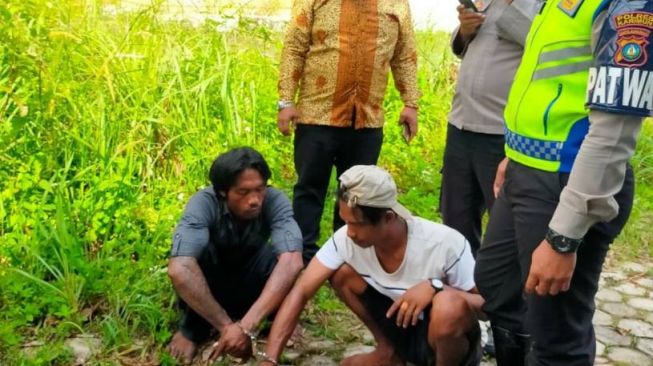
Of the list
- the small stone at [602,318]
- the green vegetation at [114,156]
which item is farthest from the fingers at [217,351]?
the small stone at [602,318]

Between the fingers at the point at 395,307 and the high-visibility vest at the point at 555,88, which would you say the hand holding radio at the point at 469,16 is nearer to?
the high-visibility vest at the point at 555,88

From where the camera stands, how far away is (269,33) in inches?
218

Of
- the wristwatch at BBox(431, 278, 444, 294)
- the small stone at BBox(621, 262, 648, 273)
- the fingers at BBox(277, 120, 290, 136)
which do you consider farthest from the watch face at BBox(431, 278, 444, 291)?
the small stone at BBox(621, 262, 648, 273)

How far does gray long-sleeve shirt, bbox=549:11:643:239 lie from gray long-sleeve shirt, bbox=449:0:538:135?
1200 millimetres

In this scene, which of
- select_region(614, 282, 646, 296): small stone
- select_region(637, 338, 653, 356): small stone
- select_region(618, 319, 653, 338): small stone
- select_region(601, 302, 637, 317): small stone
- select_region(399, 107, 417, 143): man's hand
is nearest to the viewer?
select_region(637, 338, 653, 356): small stone

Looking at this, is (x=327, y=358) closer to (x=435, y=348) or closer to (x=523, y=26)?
(x=435, y=348)

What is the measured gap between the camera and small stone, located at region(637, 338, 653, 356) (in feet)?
11.3

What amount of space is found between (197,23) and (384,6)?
230 cm

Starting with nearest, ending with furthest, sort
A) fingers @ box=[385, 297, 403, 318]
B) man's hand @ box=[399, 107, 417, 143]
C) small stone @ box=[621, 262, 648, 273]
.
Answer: fingers @ box=[385, 297, 403, 318] → man's hand @ box=[399, 107, 417, 143] → small stone @ box=[621, 262, 648, 273]

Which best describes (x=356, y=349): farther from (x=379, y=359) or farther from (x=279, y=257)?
(x=279, y=257)

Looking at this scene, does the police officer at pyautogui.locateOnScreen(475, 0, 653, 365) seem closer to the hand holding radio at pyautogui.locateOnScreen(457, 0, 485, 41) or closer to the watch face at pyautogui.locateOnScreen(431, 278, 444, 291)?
the watch face at pyautogui.locateOnScreen(431, 278, 444, 291)

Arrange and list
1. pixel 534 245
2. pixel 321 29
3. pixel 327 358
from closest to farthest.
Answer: pixel 534 245
pixel 327 358
pixel 321 29

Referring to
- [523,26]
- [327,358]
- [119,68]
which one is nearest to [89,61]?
[119,68]

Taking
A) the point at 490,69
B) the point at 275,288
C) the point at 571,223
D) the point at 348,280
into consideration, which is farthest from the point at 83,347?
the point at 571,223
